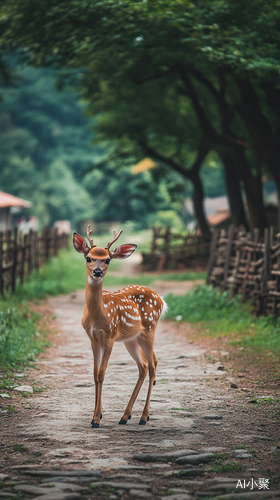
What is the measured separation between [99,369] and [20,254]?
10705 millimetres

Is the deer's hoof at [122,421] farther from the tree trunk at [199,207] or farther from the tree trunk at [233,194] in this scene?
the tree trunk at [199,207]

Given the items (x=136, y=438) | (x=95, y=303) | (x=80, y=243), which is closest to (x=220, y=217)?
(x=80, y=243)

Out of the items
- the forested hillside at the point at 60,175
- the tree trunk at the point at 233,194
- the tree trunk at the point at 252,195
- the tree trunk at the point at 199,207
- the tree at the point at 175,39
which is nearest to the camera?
the tree at the point at 175,39

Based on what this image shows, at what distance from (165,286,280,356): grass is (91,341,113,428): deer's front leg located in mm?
4131

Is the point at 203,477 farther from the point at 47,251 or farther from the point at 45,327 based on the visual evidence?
the point at 47,251

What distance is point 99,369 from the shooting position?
5.66 metres

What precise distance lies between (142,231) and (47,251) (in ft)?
106

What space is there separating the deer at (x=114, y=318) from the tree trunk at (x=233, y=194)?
44.6ft

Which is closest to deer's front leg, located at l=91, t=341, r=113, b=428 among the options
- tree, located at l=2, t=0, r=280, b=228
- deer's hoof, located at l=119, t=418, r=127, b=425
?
deer's hoof, located at l=119, t=418, r=127, b=425

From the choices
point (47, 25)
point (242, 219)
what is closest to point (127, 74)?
point (47, 25)

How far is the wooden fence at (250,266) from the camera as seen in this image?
11602 mm

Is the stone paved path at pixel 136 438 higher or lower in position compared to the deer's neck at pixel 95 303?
lower

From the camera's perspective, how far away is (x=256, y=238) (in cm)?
1245

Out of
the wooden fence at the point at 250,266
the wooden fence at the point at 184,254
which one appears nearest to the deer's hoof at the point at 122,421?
the wooden fence at the point at 250,266
